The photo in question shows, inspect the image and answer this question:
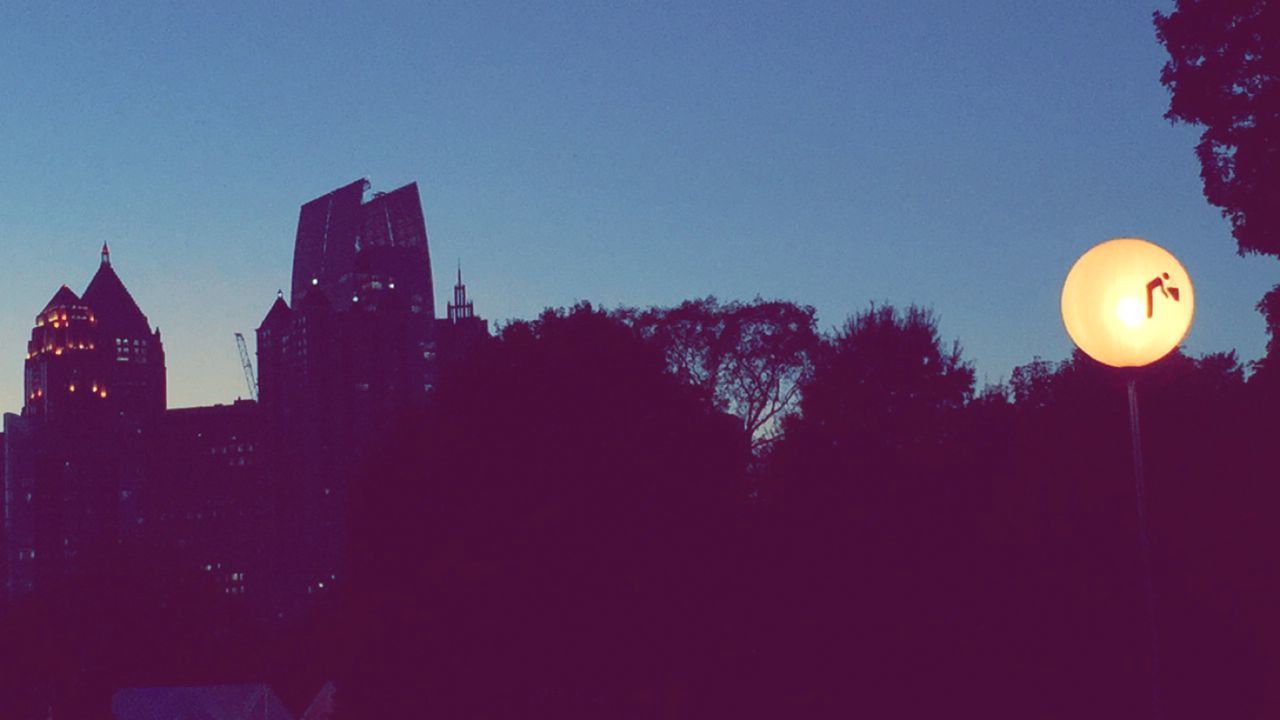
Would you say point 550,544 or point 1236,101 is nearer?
point 1236,101

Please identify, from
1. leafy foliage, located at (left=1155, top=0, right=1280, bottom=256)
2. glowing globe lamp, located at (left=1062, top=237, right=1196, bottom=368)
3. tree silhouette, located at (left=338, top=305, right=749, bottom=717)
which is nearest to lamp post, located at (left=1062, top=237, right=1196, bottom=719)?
glowing globe lamp, located at (left=1062, top=237, right=1196, bottom=368)

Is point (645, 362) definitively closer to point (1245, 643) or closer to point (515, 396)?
point (515, 396)

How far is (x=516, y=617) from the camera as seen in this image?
92.3ft

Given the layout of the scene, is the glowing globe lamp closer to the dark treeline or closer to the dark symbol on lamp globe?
the dark symbol on lamp globe

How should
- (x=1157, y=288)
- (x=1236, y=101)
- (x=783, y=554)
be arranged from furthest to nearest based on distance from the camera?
(x=783, y=554)
(x=1236, y=101)
(x=1157, y=288)

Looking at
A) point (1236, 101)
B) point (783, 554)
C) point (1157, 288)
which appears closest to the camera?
point (1157, 288)

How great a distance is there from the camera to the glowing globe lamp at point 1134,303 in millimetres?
8781

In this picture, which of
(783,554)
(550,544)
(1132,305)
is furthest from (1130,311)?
(550,544)

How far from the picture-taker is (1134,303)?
8812 mm

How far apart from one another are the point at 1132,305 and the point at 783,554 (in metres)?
19.5

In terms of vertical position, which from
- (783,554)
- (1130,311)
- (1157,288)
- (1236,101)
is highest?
(1236,101)

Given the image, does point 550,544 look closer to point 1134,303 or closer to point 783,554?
point 783,554

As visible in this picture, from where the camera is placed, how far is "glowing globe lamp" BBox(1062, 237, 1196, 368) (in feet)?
28.8

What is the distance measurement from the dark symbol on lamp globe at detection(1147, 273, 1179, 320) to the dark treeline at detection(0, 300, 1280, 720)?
1198 centimetres
